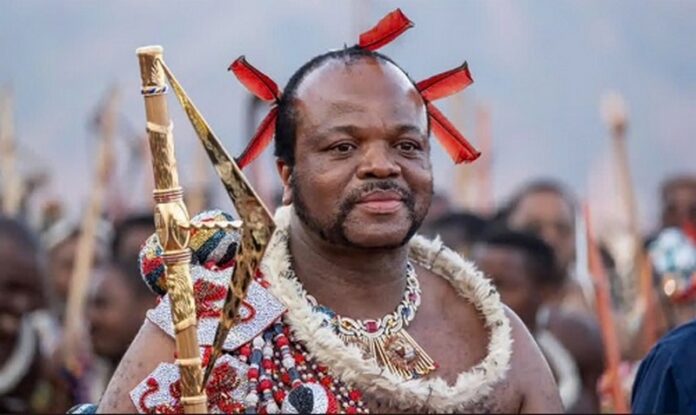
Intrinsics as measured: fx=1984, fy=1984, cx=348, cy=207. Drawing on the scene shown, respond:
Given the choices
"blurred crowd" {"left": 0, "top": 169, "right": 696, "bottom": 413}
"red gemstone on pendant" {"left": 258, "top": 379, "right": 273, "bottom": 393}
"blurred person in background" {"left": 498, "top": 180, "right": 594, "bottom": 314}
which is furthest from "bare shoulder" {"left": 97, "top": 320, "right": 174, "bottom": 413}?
"blurred person in background" {"left": 498, "top": 180, "right": 594, "bottom": 314}

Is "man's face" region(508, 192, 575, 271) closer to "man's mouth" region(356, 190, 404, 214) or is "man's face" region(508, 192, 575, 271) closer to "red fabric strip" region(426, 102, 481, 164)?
"red fabric strip" region(426, 102, 481, 164)

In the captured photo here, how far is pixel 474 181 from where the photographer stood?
18.9 meters

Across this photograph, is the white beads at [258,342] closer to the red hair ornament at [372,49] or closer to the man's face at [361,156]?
the man's face at [361,156]

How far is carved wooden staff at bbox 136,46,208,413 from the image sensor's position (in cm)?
426

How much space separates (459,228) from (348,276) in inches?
302

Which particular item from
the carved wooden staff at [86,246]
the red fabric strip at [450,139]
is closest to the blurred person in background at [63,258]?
the carved wooden staff at [86,246]

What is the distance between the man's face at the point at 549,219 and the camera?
12.9 m

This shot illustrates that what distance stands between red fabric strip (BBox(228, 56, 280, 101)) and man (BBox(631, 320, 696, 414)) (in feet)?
4.25

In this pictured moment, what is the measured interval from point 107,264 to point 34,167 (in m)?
6.80

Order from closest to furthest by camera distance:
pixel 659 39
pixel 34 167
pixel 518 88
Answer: pixel 34 167 → pixel 659 39 → pixel 518 88

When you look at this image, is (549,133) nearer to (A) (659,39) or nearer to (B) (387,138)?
(A) (659,39)

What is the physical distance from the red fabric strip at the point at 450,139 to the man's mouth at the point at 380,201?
489 millimetres

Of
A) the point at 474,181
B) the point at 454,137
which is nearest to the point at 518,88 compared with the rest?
the point at 474,181

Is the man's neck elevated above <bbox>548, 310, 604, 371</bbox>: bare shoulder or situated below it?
above
